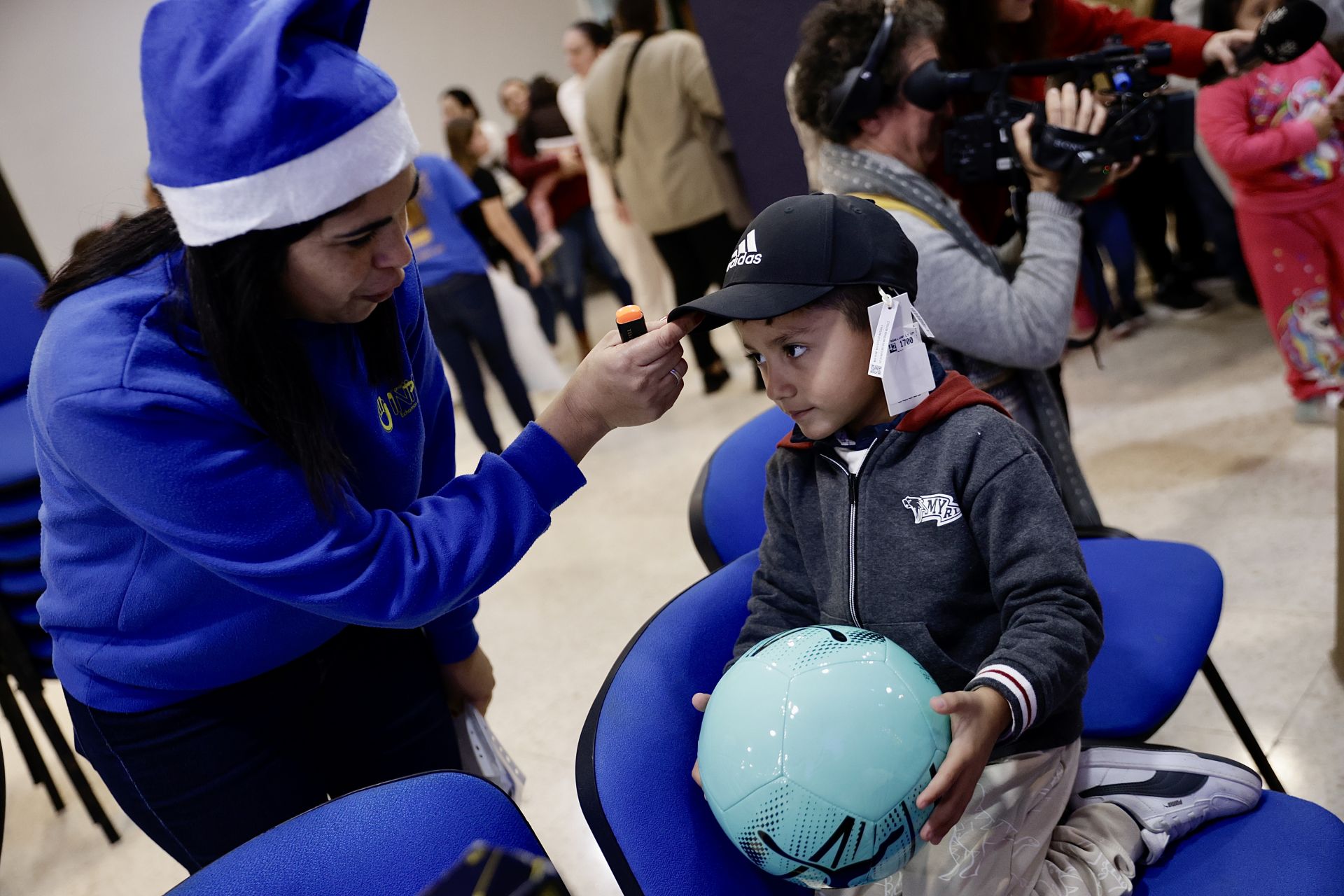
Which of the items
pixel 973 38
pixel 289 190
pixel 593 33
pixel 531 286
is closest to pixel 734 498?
pixel 289 190

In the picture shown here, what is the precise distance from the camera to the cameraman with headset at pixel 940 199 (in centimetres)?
171

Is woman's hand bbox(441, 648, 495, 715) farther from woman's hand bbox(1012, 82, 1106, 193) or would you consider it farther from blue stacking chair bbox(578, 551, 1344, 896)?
woman's hand bbox(1012, 82, 1106, 193)

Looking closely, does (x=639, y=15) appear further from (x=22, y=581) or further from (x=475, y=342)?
(x=22, y=581)

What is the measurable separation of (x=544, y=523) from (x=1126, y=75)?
53.1 inches

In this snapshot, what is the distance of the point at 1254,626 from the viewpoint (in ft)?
7.50

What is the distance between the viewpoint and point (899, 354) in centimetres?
119

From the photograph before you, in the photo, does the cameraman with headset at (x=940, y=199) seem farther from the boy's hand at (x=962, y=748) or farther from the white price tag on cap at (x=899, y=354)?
the boy's hand at (x=962, y=748)

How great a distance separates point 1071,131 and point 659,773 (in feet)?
4.09

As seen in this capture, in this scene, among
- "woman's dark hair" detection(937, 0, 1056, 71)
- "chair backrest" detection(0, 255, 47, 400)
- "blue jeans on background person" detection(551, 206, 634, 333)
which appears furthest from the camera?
"blue jeans on background person" detection(551, 206, 634, 333)

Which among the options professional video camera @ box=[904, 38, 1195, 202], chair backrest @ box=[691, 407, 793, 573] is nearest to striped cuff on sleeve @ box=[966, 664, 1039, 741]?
chair backrest @ box=[691, 407, 793, 573]

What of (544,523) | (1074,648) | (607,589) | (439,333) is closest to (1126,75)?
(1074,648)

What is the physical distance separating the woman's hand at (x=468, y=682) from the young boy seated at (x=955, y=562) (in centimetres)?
48

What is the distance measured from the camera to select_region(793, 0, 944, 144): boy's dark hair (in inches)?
69.7

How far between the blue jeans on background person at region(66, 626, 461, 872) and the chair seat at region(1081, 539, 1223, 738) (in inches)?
35.9
